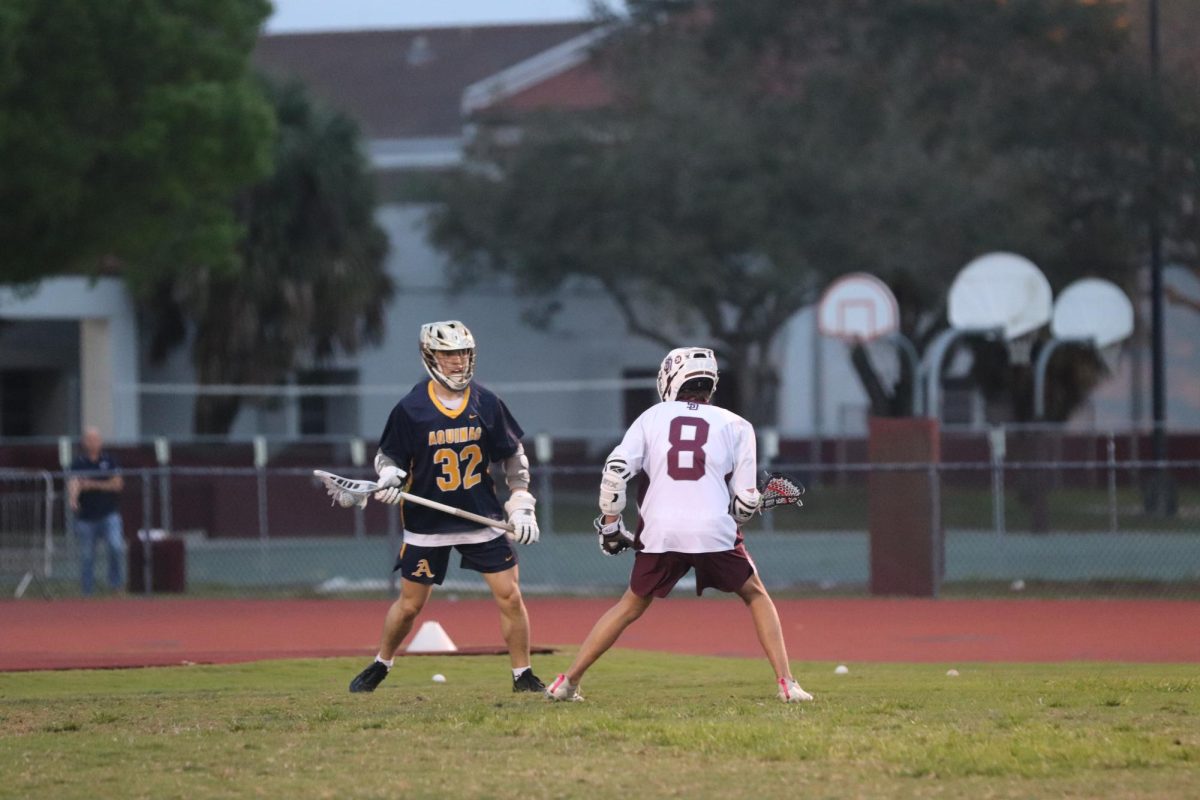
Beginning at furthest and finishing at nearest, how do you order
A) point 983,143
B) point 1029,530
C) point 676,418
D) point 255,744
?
point 983,143 → point 1029,530 → point 676,418 → point 255,744

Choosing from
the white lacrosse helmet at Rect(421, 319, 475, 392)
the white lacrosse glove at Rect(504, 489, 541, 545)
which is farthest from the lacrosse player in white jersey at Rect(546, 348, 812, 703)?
the white lacrosse helmet at Rect(421, 319, 475, 392)

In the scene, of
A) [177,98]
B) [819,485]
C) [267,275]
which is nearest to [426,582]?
[177,98]

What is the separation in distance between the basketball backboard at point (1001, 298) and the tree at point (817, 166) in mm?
6588

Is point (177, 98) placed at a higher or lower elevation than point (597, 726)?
higher

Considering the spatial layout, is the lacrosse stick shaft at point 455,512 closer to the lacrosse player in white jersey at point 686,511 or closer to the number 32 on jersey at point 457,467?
the number 32 on jersey at point 457,467

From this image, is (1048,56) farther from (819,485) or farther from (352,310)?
(352,310)

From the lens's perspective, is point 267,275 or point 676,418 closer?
point 676,418

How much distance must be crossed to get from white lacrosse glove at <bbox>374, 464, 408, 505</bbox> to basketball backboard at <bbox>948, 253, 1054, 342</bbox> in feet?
52.0

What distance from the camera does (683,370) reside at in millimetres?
9438

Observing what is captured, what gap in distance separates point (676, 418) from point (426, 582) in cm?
169

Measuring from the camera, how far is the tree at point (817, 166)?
111 feet

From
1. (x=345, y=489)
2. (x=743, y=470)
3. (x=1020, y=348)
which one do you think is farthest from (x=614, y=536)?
(x=1020, y=348)

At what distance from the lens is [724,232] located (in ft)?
118

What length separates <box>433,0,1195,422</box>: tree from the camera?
3381cm
